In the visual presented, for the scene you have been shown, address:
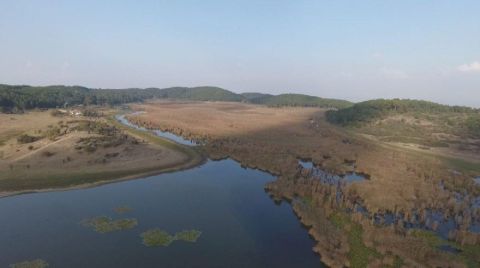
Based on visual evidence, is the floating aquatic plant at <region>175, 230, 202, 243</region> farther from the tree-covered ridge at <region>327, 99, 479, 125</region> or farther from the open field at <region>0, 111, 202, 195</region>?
the tree-covered ridge at <region>327, 99, 479, 125</region>

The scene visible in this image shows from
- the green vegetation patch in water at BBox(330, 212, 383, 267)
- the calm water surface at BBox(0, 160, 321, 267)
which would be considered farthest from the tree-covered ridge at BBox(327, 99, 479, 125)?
the green vegetation patch in water at BBox(330, 212, 383, 267)

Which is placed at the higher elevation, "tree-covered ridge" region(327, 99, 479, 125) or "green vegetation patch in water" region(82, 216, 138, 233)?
"tree-covered ridge" region(327, 99, 479, 125)

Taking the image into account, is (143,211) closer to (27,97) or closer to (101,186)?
(101,186)

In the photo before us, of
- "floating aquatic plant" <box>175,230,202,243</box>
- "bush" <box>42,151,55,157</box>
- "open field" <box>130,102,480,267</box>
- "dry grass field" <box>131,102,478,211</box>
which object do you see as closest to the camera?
"open field" <box>130,102,480,267</box>

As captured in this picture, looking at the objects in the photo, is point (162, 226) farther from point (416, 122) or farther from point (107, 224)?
point (416, 122)

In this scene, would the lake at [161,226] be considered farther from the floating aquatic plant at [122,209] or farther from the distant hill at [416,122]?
the distant hill at [416,122]

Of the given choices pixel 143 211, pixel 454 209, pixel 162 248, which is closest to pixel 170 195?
pixel 143 211
